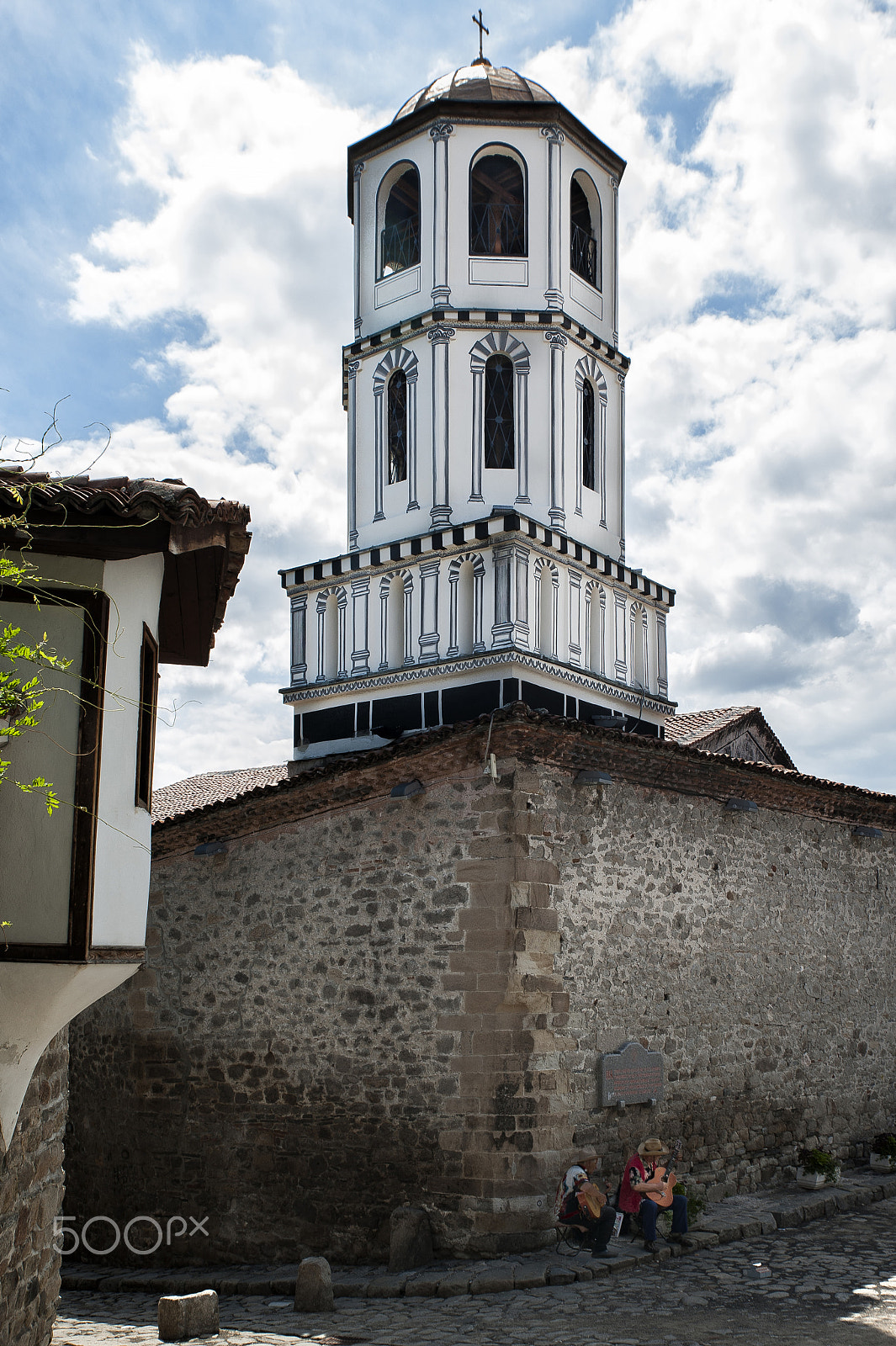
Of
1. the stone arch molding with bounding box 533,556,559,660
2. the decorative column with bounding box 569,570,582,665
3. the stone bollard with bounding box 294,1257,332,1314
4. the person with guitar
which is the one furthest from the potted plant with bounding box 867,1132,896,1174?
the stone bollard with bounding box 294,1257,332,1314

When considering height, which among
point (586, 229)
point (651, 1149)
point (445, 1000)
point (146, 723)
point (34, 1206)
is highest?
point (586, 229)

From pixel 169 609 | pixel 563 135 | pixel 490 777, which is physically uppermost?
pixel 563 135

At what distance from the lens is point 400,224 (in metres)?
18.6

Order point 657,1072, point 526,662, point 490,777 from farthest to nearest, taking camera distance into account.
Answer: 1. point 526,662
2. point 657,1072
3. point 490,777

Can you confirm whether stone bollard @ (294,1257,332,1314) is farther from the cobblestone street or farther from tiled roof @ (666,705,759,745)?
tiled roof @ (666,705,759,745)

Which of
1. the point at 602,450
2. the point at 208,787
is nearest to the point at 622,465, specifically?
the point at 602,450

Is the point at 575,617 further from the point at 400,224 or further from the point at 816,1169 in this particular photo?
the point at 816,1169

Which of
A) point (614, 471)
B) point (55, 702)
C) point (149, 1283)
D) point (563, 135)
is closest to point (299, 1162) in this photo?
point (149, 1283)

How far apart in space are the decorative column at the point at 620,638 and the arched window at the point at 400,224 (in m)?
6.37

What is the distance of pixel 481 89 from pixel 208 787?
1203cm

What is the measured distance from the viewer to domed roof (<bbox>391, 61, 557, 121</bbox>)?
58.7ft

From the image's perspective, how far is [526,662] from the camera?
15562mm

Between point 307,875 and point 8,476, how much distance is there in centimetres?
657

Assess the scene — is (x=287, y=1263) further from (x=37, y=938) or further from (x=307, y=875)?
(x=37, y=938)
